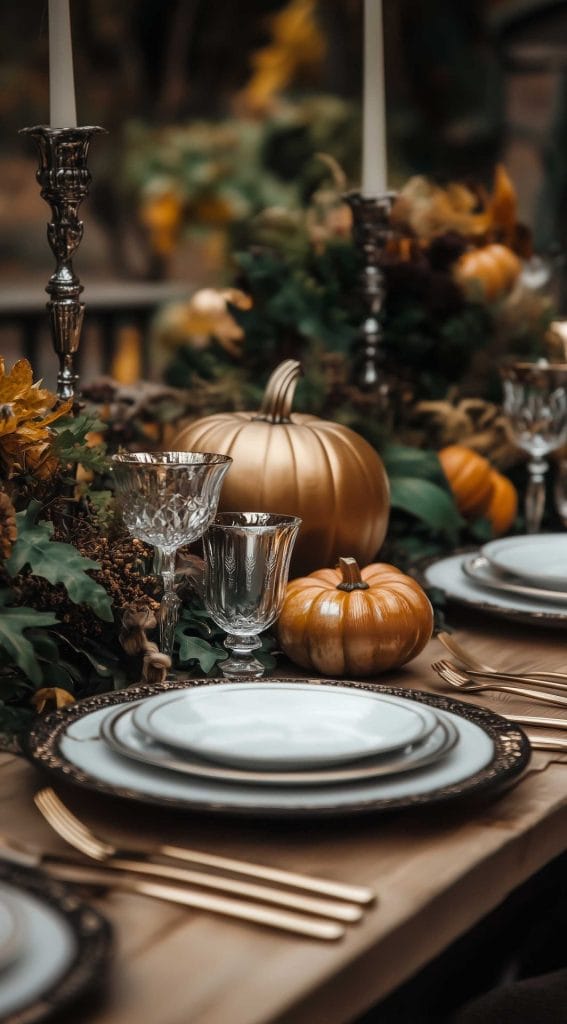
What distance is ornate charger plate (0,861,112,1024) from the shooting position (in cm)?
48

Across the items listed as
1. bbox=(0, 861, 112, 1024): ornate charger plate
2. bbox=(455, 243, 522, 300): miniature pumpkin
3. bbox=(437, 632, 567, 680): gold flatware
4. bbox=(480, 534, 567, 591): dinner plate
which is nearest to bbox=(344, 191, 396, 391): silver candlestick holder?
bbox=(455, 243, 522, 300): miniature pumpkin

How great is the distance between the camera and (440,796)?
0.70 metres

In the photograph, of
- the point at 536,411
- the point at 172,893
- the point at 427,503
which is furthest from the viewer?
the point at 536,411

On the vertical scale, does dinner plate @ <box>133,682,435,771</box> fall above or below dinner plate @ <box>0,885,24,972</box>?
below

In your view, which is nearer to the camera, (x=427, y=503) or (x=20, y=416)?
(x=20, y=416)

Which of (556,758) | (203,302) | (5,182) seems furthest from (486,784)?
(5,182)

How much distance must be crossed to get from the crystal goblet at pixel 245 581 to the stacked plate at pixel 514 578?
27cm

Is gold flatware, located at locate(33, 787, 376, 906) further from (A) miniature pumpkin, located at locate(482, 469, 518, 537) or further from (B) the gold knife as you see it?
(A) miniature pumpkin, located at locate(482, 469, 518, 537)

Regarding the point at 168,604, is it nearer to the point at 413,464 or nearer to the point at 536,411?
the point at 413,464

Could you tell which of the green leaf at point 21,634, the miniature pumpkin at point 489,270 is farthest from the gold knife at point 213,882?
the miniature pumpkin at point 489,270

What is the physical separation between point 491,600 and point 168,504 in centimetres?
39

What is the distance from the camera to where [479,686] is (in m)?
0.99

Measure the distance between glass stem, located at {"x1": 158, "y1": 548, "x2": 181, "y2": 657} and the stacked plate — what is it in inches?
12.9

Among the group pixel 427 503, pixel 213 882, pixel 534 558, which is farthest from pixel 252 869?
pixel 427 503
